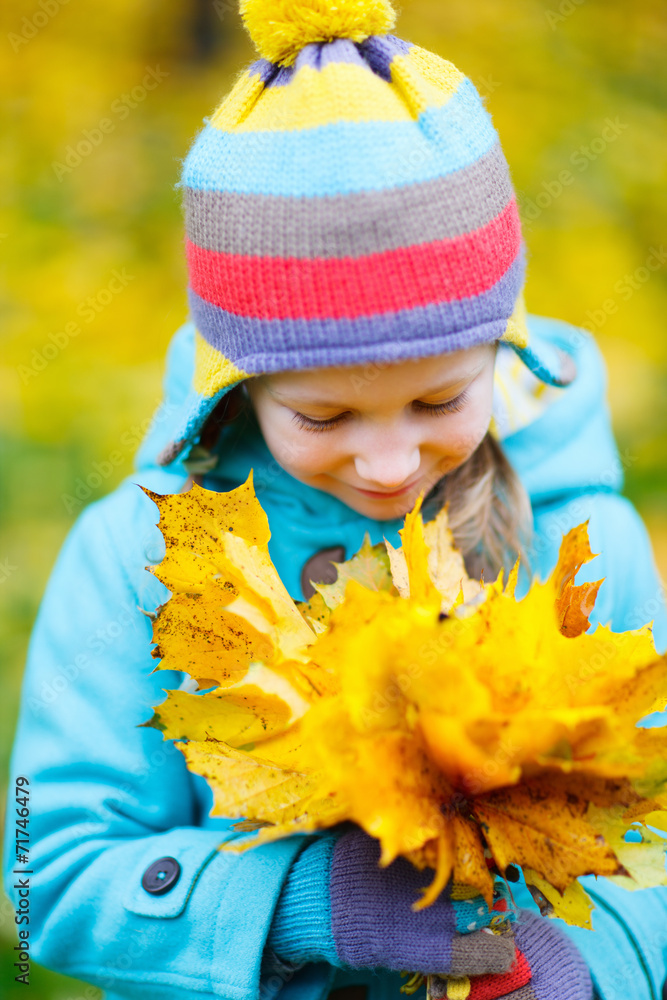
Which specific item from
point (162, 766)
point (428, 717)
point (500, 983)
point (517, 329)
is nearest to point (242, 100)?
point (517, 329)

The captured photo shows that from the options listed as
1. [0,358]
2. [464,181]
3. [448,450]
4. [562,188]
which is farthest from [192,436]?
[562,188]

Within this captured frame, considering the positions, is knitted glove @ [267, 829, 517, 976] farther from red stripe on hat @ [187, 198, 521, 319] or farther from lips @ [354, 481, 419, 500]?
red stripe on hat @ [187, 198, 521, 319]

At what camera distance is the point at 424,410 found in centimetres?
121

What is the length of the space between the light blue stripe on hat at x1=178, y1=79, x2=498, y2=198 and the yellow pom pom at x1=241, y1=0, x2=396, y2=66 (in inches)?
5.5

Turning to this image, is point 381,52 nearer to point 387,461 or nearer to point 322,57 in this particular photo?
point 322,57

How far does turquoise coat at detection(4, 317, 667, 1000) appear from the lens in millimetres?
1252

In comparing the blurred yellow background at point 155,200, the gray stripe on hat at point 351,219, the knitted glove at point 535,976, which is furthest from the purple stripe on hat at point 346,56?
the blurred yellow background at point 155,200

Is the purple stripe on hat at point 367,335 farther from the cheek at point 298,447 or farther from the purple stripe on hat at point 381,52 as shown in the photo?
the purple stripe on hat at point 381,52

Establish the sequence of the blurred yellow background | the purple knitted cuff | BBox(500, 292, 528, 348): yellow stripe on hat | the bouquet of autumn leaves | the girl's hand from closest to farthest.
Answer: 1. the bouquet of autumn leaves
2. the girl's hand
3. the purple knitted cuff
4. BBox(500, 292, 528, 348): yellow stripe on hat
5. the blurred yellow background

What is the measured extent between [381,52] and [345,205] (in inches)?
10.4

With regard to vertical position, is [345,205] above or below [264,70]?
below

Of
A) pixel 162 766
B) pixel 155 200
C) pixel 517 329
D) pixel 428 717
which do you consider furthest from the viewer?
pixel 155 200

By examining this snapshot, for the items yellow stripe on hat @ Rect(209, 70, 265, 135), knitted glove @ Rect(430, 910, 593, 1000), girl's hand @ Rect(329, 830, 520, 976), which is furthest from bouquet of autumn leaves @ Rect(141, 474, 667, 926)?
yellow stripe on hat @ Rect(209, 70, 265, 135)

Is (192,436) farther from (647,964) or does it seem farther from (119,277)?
(119,277)
